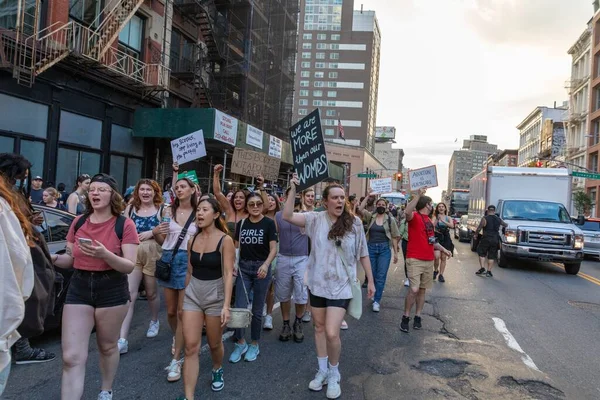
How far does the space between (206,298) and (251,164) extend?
998cm

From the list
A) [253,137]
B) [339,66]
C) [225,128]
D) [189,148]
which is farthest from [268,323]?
[339,66]

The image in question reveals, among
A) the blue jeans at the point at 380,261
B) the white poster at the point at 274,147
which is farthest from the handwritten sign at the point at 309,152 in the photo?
the white poster at the point at 274,147

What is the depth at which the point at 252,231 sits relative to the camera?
498 centimetres

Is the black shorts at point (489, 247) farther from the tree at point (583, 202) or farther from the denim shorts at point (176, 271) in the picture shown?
the tree at point (583, 202)

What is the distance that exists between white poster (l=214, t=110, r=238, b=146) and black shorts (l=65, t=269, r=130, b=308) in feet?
42.2

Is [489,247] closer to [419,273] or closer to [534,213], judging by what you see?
[534,213]

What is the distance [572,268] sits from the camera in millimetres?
12516

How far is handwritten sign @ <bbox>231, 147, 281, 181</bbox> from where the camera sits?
12.7 metres

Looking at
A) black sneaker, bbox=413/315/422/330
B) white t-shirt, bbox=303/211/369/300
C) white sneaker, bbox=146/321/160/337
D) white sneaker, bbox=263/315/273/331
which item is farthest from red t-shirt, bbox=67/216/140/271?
black sneaker, bbox=413/315/422/330

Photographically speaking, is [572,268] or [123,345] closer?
[123,345]

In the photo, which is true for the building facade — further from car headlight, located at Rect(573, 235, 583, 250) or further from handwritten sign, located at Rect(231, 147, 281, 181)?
handwritten sign, located at Rect(231, 147, 281, 181)

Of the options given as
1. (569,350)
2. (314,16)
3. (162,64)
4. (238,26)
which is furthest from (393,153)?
(569,350)

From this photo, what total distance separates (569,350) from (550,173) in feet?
34.7

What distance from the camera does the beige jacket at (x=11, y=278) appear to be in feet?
6.50
